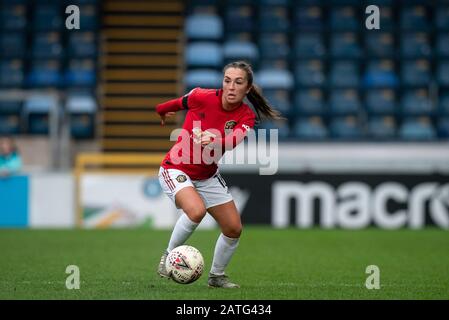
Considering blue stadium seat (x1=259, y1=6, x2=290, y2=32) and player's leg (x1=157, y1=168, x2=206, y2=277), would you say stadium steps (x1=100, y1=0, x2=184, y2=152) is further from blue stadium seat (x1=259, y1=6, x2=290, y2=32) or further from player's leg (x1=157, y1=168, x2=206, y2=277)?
player's leg (x1=157, y1=168, x2=206, y2=277)

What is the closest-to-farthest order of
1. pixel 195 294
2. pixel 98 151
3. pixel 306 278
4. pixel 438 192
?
1. pixel 195 294
2. pixel 306 278
3. pixel 438 192
4. pixel 98 151

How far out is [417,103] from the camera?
19.4m

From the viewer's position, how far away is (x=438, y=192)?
53.4ft

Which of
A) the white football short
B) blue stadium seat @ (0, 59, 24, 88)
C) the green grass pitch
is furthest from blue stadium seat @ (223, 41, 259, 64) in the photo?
the white football short

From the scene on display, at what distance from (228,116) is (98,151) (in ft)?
37.4

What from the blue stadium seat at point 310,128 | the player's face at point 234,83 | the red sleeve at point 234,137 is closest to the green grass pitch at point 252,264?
the red sleeve at point 234,137

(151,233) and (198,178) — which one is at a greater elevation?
(198,178)

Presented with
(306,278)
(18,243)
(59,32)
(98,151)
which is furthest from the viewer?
(59,32)

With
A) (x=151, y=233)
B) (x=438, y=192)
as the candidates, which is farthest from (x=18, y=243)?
(x=438, y=192)

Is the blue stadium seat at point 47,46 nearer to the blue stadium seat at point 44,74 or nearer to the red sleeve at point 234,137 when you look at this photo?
the blue stadium seat at point 44,74

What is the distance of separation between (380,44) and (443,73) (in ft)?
4.86

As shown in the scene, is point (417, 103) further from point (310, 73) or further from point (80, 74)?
point (80, 74)

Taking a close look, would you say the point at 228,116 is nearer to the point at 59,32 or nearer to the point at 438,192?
the point at 438,192

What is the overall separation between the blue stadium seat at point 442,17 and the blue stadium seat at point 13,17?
29.7 ft
